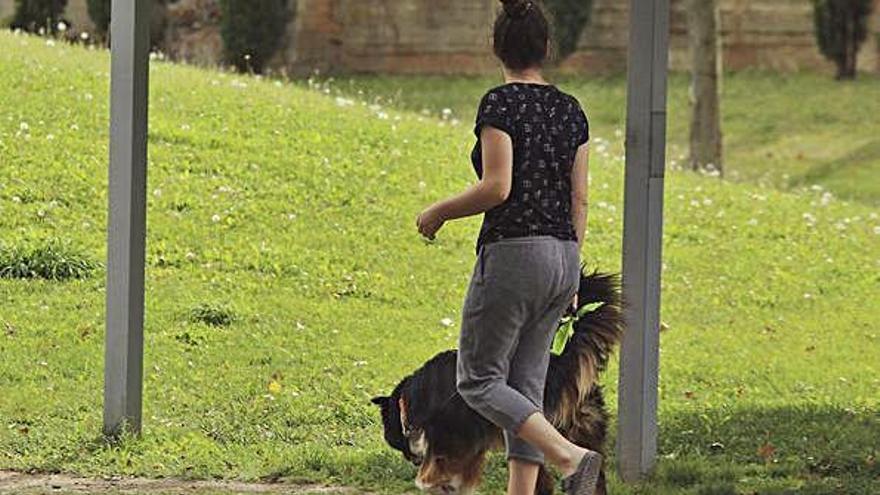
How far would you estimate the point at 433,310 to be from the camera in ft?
36.5

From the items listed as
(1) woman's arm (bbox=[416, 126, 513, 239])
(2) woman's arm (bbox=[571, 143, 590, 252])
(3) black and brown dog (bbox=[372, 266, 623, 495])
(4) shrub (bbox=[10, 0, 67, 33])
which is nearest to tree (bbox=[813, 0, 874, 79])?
(4) shrub (bbox=[10, 0, 67, 33])

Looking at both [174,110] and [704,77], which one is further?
[704,77]

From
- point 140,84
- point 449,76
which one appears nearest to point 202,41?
point 449,76

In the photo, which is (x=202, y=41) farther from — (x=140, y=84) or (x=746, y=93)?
(x=140, y=84)

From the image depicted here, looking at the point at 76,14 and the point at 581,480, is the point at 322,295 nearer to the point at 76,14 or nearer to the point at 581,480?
the point at 581,480

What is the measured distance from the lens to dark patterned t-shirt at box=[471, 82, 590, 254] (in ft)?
18.1

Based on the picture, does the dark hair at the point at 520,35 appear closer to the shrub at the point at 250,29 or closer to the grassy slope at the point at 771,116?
the grassy slope at the point at 771,116

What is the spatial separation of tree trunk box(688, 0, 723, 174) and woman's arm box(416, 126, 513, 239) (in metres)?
13.1

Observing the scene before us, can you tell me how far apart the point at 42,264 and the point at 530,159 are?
5.95 metres

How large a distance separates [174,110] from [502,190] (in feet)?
28.9

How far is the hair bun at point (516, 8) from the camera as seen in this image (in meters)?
5.66

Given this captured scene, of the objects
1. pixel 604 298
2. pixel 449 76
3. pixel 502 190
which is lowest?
pixel 449 76

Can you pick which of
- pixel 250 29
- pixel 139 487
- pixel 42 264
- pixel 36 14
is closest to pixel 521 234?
pixel 139 487

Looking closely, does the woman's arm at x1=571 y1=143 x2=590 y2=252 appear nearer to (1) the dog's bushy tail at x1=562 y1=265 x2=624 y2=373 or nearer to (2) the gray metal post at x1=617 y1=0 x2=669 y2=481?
(1) the dog's bushy tail at x1=562 y1=265 x2=624 y2=373
